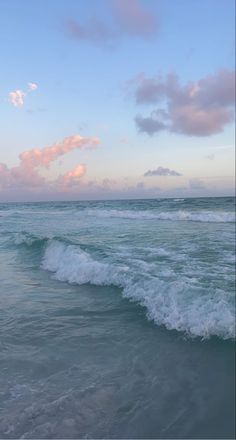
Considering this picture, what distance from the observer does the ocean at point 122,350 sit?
423 centimetres

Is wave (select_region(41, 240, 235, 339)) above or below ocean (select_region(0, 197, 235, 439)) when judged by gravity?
above

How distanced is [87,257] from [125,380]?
8.04 meters

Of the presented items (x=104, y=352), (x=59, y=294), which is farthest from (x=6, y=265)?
(x=104, y=352)

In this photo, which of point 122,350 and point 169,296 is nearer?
point 122,350

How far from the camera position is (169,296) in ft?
25.4

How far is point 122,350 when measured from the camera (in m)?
6.05

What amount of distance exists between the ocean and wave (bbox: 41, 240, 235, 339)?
0.03 metres

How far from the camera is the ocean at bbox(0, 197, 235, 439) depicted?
4230 millimetres

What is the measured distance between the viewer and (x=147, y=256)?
1248cm

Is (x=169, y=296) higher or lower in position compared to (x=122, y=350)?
higher

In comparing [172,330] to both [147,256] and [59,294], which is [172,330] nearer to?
[59,294]

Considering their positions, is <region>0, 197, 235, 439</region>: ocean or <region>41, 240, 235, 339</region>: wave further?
<region>41, 240, 235, 339</region>: wave

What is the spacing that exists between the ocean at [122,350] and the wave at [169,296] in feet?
0.08

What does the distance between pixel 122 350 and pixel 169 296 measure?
2032 mm
